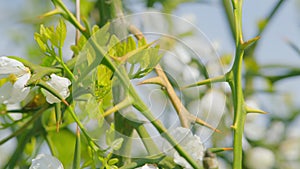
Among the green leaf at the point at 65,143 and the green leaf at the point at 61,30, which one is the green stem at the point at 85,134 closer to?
the green leaf at the point at 61,30

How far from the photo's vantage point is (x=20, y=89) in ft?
1.62

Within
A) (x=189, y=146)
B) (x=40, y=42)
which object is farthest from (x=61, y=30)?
(x=189, y=146)

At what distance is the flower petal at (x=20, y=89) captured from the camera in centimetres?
49

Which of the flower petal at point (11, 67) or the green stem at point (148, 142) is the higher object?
the flower petal at point (11, 67)

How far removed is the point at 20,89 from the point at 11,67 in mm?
18

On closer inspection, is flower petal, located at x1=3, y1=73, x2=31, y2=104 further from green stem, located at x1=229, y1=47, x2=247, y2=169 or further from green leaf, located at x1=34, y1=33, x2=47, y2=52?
green stem, located at x1=229, y1=47, x2=247, y2=169

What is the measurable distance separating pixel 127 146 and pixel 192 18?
2.87ft

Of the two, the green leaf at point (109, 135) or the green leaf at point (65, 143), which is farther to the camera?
the green leaf at point (65, 143)

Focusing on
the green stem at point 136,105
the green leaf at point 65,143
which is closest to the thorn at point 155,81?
the green stem at point 136,105

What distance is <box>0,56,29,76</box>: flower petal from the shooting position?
0.49 metres

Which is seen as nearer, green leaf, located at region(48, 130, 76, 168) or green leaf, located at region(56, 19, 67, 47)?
green leaf, located at region(56, 19, 67, 47)

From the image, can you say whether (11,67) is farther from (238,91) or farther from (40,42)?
(238,91)

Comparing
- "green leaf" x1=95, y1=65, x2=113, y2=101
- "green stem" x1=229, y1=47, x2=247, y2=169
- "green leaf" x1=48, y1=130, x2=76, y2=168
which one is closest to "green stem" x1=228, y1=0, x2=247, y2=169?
"green stem" x1=229, y1=47, x2=247, y2=169

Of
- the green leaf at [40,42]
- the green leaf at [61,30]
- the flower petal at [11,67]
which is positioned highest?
the green leaf at [61,30]
